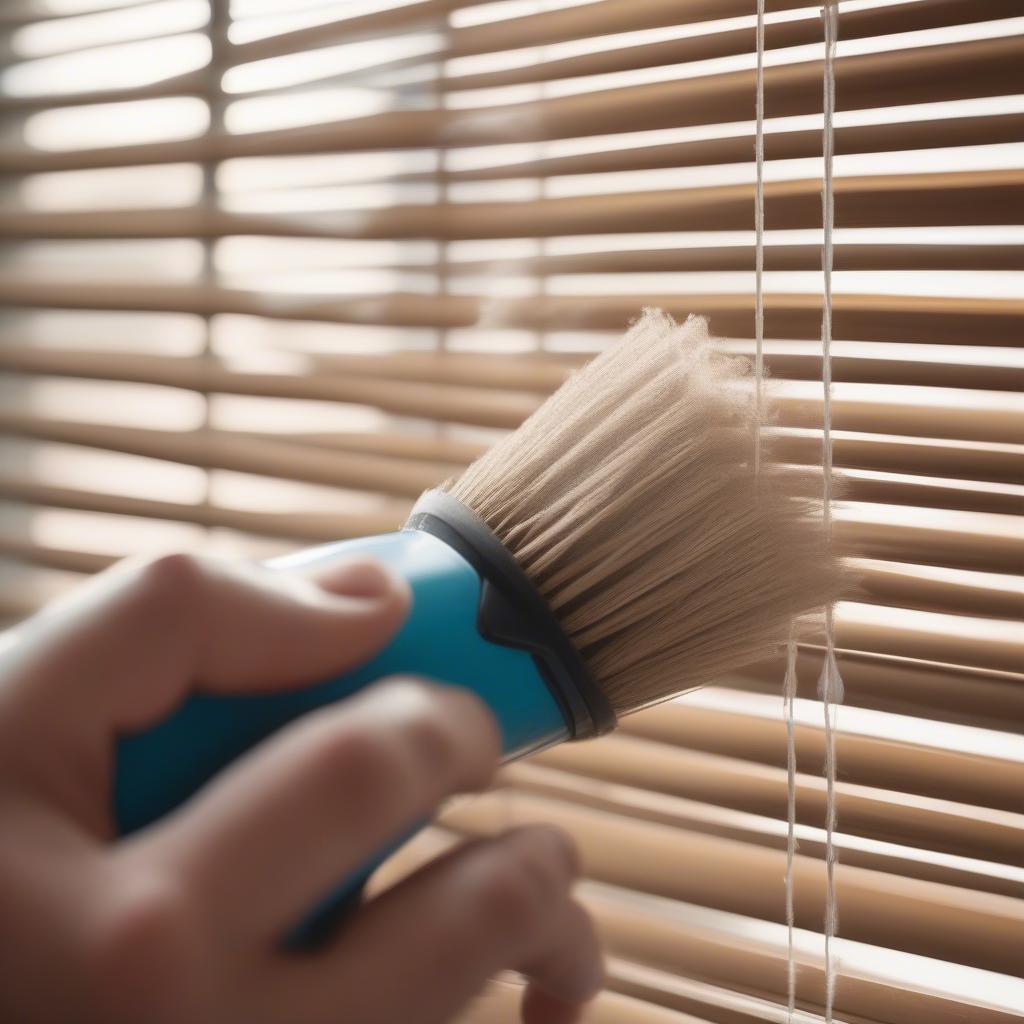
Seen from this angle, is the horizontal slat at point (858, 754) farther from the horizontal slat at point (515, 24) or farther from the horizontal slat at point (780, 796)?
the horizontal slat at point (515, 24)

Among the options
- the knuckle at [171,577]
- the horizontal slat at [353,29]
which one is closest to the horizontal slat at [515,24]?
the horizontal slat at [353,29]

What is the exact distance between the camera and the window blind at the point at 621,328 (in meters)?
0.53

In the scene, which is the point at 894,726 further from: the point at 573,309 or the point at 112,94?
the point at 112,94

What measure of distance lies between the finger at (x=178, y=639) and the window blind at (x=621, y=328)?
25 cm

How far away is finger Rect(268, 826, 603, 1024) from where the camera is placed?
1.10ft

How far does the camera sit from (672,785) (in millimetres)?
639

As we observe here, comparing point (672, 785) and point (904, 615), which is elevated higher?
point (904, 615)

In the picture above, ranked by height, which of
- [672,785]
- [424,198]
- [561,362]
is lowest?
[672,785]

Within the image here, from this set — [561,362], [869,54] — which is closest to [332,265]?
[561,362]

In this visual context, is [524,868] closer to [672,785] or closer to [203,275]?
[672,785]

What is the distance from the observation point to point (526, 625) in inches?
17.0

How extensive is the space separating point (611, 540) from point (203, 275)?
0.51m

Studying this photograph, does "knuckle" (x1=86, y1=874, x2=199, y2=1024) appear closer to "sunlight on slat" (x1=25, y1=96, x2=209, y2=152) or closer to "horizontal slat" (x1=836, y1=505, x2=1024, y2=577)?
"horizontal slat" (x1=836, y1=505, x2=1024, y2=577)

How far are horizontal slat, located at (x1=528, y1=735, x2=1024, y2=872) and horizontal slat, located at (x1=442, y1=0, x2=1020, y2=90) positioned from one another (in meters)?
0.36
